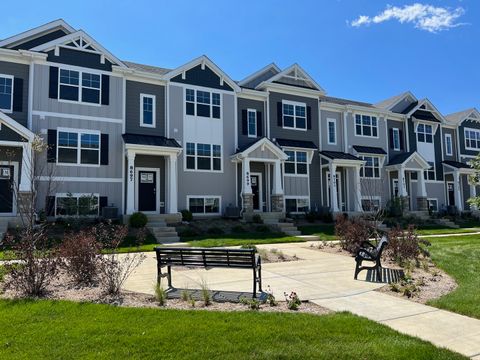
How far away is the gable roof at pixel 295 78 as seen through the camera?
84.9 feet

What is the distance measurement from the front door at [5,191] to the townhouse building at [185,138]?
0.05 m

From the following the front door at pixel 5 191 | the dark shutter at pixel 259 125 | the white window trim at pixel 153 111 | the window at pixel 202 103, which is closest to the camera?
the front door at pixel 5 191

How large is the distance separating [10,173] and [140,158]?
6.10 m

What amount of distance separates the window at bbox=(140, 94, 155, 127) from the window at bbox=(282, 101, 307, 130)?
883 cm

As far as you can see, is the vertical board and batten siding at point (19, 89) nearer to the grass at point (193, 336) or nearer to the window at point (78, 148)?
the window at point (78, 148)

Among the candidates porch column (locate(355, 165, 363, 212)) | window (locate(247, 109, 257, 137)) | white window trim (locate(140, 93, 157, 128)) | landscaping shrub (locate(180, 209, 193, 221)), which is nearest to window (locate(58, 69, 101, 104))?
white window trim (locate(140, 93, 157, 128))

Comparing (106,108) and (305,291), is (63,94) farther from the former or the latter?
(305,291)

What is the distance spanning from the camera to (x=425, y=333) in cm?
520

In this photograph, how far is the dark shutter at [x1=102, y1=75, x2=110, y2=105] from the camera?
20.2 meters

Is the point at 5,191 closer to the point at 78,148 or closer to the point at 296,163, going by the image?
the point at 78,148

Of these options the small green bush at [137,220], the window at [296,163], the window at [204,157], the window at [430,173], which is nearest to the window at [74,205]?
the small green bush at [137,220]

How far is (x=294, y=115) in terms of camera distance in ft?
86.1

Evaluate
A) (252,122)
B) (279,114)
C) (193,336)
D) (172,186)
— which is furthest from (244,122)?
(193,336)

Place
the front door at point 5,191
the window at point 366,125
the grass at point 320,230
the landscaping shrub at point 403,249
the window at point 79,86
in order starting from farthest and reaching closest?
the window at point 366,125 → the grass at point 320,230 → the window at point 79,86 → the front door at point 5,191 → the landscaping shrub at point 403,249
